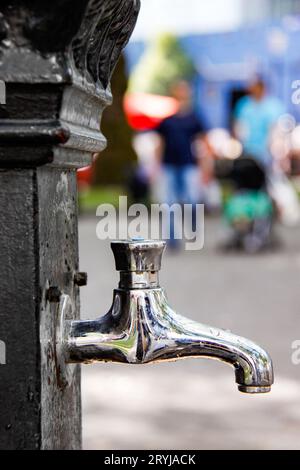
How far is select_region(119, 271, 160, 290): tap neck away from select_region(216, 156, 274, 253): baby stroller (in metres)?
8.86

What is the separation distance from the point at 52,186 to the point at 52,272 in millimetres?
102

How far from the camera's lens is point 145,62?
29.3 meters

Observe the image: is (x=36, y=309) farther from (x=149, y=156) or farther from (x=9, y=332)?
(x=149, y=156)

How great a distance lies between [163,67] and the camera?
28594 millimetres

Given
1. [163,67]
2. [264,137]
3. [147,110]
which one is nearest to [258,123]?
[264,137]

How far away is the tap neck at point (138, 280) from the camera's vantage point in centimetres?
117

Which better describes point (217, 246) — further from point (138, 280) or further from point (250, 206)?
point (138, 280)

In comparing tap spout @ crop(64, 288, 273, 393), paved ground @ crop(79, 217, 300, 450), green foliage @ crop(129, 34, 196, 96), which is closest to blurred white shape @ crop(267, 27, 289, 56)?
green foliage @ crop(129, 34, 196, 96)

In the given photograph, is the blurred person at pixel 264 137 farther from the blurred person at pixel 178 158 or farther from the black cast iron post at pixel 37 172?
the black cast iron post at pixel 37 172

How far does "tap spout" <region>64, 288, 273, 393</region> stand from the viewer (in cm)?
117

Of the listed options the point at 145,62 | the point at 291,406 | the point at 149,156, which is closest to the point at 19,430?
the point at 291,406

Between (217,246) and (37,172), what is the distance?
974cm

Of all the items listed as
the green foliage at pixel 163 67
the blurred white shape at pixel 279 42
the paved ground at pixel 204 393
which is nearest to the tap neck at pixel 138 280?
the paved ground at pixel 204 393

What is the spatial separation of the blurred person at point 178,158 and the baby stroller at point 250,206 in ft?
1.48
